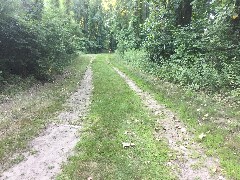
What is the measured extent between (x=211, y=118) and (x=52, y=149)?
15.4ft

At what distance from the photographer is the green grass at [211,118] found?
6391 mm

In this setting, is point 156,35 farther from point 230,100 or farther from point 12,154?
point 12,154

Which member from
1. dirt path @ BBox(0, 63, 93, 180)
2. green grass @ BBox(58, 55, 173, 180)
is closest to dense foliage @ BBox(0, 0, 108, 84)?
dirt path @ BBox(0, 63, 93, 180)

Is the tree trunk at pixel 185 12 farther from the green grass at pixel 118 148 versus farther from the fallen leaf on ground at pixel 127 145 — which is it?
the fallen leaf on ground at pixel 127 145

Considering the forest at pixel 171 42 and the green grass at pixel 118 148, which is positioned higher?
the forest at pixel 171 42

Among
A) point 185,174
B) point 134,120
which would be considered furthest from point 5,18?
point 185,174

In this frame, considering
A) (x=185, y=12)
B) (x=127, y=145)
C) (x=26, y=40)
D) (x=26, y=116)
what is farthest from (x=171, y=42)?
(x=127, y=145)

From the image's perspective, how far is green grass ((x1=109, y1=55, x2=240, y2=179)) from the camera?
21.0ft

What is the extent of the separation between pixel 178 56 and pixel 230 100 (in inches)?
270

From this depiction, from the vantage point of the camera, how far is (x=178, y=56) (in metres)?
16.9

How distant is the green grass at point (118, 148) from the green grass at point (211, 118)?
1.09 m

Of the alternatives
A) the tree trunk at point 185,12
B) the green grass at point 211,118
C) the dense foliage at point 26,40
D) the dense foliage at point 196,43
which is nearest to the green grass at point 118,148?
the green grass at point 211,118

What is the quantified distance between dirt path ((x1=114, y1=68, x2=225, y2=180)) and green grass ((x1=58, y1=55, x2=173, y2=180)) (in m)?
0.24

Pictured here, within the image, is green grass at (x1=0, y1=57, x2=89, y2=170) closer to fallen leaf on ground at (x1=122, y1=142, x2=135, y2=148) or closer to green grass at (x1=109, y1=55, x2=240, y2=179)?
fallen leaf on ground at (x1=122, y1=142, x2=135, y2=148)
